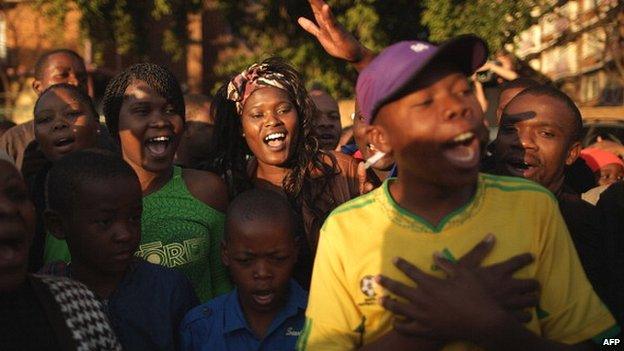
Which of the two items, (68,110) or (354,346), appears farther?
(68,110)

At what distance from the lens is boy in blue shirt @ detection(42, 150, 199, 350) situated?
3109mm

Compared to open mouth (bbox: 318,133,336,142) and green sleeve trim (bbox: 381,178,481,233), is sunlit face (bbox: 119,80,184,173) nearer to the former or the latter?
green sleeve trim (bbox: 381,178,481,233)

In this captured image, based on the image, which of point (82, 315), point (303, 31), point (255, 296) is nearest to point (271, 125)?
point (255, 296)

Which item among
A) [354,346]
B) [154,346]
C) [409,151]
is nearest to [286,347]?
[154,346]

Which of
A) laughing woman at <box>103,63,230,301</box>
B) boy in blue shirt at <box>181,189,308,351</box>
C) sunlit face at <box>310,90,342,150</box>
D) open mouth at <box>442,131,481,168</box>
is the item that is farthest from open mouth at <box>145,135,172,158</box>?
sunlit face at <box>310,90,342,150</box>

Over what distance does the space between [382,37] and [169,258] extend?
10.7 metres

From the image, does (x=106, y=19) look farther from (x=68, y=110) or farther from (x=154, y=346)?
(x=154, y=346)

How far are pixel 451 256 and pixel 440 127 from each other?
0.36m

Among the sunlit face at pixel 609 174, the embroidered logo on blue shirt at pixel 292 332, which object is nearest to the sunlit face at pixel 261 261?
the embroidered logo on blue shirt at pixel 292 332

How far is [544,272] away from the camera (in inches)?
89.7

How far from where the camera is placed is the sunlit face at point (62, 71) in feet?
19.9

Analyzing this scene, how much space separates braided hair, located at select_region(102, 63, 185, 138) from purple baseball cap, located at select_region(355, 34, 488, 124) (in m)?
1.73

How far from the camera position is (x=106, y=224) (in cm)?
315

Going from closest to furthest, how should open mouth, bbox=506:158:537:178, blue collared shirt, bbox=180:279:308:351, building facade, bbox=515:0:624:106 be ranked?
1. blue collared shirt, bbox=180:279:308:351
2. open mouth, bbox=506:158:537:178
3. building facade, bbox=515:0:624:106
